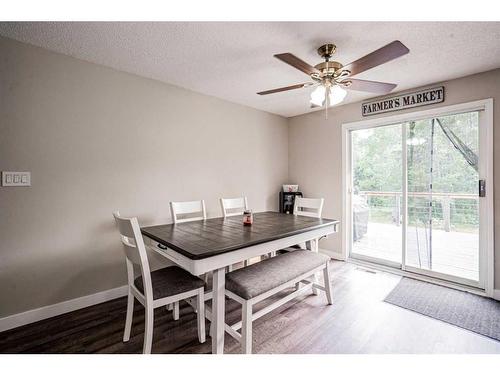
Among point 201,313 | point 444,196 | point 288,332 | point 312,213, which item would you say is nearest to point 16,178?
point 201,313

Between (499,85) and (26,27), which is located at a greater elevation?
(26,27)

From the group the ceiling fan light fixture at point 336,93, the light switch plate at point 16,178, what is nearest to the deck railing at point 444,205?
the ceiling fan light fixture at point 336,93

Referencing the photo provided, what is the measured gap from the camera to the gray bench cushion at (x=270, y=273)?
4.96 feet

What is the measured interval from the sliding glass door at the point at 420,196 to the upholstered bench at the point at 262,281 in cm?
Answer: 162

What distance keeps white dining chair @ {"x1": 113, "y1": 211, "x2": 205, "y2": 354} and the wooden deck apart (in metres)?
2.71

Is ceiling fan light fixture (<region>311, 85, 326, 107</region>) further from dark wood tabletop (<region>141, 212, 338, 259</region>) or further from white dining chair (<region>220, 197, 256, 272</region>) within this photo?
white dining chair (<region>220, 197, 256, 272</region>)

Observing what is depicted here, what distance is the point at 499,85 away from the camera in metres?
2.23

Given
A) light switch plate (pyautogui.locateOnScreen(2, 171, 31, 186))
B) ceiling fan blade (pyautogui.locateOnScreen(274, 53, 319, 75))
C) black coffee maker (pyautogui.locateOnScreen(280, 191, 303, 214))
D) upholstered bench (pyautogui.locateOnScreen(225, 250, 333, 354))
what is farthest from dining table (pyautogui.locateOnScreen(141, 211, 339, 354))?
black coffee maker (pyautogui.locateOnScreen(280, 191, 303, 214))

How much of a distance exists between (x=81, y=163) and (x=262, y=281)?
6.33 ft

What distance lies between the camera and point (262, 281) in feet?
5.19
